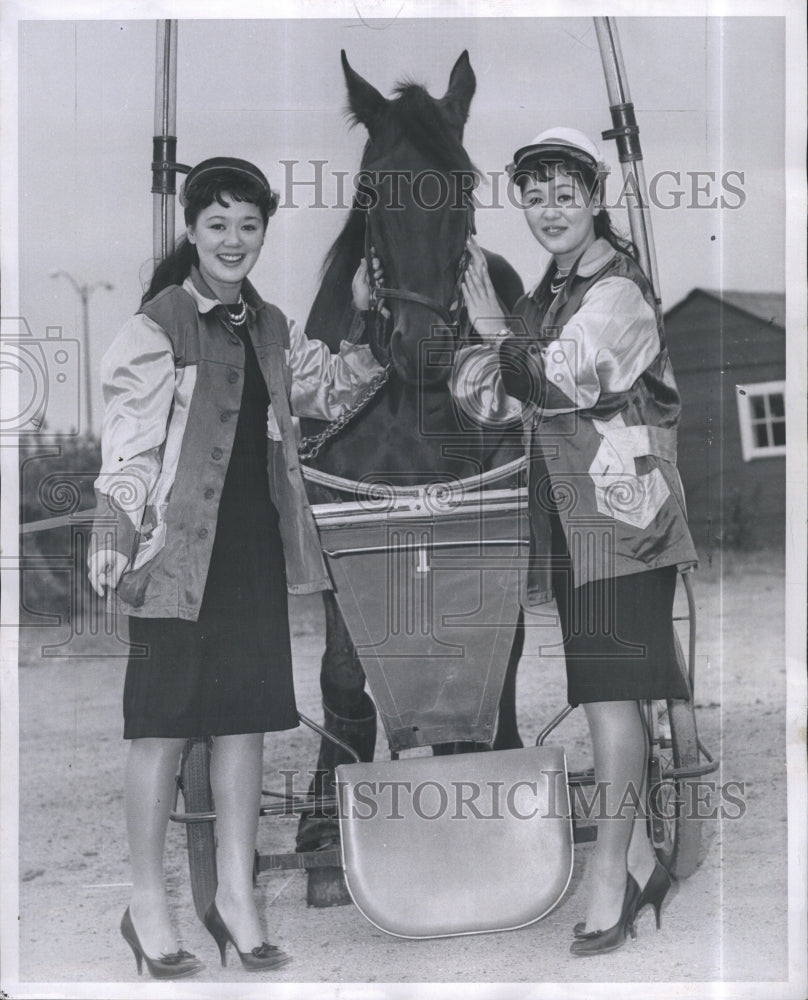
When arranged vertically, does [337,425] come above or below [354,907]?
above

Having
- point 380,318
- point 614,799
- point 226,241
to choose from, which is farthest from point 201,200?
point 614,799

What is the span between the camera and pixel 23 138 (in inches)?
130

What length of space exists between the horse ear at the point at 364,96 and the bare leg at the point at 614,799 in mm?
1738

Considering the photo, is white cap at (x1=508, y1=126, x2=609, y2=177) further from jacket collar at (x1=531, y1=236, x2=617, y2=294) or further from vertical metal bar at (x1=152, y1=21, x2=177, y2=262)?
vertical metal bar at (x1=152, y1=21, x2=177, y2=262)

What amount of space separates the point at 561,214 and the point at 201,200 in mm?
988

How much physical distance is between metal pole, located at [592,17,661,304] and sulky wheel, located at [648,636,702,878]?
1.11 m

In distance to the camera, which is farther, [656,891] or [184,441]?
[656,891]

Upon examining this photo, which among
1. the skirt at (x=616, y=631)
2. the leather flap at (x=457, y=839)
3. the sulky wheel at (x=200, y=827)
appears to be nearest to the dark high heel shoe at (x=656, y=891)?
the leather flap at (x=457, y=839)

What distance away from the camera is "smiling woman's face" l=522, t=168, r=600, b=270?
10.7ft

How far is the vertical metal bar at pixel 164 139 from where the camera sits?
3.25m

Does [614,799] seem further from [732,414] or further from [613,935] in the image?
[732,414]

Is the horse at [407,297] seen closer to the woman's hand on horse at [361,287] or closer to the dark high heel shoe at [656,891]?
the woman's hand on horse at [361,287]

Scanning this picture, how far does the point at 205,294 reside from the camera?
3221 mm

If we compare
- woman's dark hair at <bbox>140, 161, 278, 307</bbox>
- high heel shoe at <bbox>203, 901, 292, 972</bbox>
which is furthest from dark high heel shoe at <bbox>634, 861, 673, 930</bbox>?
woman's dark hair at <bbox>140, 161, 278, 307</bbox>
